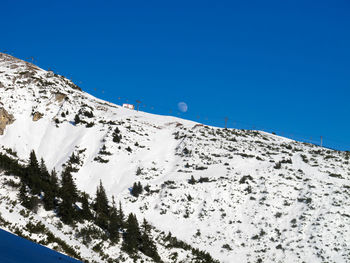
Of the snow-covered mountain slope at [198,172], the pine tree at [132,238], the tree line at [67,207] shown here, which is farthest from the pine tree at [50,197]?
the pine tree at [132,238]

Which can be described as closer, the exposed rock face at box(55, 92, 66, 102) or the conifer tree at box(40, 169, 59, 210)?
the conifer tree at box(40, 169, 59, 210)

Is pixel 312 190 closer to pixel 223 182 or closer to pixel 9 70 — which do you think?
pixel 223 182

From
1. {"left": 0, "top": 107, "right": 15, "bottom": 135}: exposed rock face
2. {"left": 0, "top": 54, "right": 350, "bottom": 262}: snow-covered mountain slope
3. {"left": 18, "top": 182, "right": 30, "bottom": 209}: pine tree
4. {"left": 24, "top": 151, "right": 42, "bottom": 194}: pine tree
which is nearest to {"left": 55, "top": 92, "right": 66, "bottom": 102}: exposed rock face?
{"left": 0, "top": 54, "right": 350, "bottom": 262}: snow-covered mountain slope

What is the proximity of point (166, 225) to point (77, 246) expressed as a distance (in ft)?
63.4

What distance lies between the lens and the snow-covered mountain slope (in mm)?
34500

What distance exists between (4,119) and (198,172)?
120 feet

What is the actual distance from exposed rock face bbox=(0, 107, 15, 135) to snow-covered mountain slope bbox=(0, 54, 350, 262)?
61cm

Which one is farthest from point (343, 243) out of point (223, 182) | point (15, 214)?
point (15, 214)

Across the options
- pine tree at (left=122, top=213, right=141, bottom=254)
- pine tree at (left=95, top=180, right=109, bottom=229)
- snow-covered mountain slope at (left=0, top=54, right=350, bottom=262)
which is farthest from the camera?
snow-covered mountain slope at (left=0, top=54, right=350, bottom=262)

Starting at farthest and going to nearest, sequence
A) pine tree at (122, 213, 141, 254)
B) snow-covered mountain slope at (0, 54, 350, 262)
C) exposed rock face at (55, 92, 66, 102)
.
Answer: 1. exposed rock face at (55, 92, 66, 102)
2. snow-covered mountain slope at (0, 54, 350, 262)
3. pine tree at (122, 213, 141, 254)

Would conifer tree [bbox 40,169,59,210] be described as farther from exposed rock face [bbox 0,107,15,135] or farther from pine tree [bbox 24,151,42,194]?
exposed rock face [bbox 0,107,15,135]

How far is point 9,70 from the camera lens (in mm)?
74250

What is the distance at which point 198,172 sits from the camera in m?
51.0

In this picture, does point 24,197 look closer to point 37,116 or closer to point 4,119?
point 4,119
